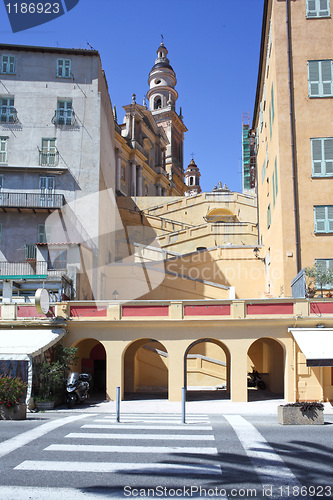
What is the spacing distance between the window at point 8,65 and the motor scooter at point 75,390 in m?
19.2

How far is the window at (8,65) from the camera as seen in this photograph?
31.4 metres

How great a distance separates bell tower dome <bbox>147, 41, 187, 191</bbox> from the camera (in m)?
72.1

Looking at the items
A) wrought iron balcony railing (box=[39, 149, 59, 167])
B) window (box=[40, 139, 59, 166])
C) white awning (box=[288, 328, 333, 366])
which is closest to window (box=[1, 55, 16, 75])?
window (box=[40, 139, 59, 166])

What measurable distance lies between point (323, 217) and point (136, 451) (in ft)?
50.2

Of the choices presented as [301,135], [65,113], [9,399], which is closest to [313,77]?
[301,135]

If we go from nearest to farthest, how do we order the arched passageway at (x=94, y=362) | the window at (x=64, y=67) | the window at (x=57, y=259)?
the arched passageway at (x=94, y=362) < the window at (x=57, y=259) < the window at (x=64, y=67)

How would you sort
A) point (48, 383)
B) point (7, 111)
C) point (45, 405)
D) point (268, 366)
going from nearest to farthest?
point (45, 405)
point (48, 383)
point (268, 366)
point (7, 111)

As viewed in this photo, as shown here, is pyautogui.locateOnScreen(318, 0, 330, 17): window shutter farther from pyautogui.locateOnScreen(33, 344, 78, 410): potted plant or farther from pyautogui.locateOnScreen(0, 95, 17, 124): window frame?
pyautogui.locateOnScreen(33, 344, 78, 410): potted plant

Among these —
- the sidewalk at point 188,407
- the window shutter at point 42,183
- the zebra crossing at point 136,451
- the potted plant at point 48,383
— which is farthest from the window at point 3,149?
the zebra crossing at point 136,451

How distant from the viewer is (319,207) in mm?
22797

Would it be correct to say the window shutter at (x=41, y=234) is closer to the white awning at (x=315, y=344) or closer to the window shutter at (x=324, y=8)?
the white awning at (x=315, y=344)

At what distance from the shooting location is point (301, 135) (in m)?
23.3

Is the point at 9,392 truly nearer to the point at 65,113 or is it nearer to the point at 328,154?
the point at 328,154

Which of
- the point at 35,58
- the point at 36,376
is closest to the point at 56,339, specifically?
the point at 36,376
